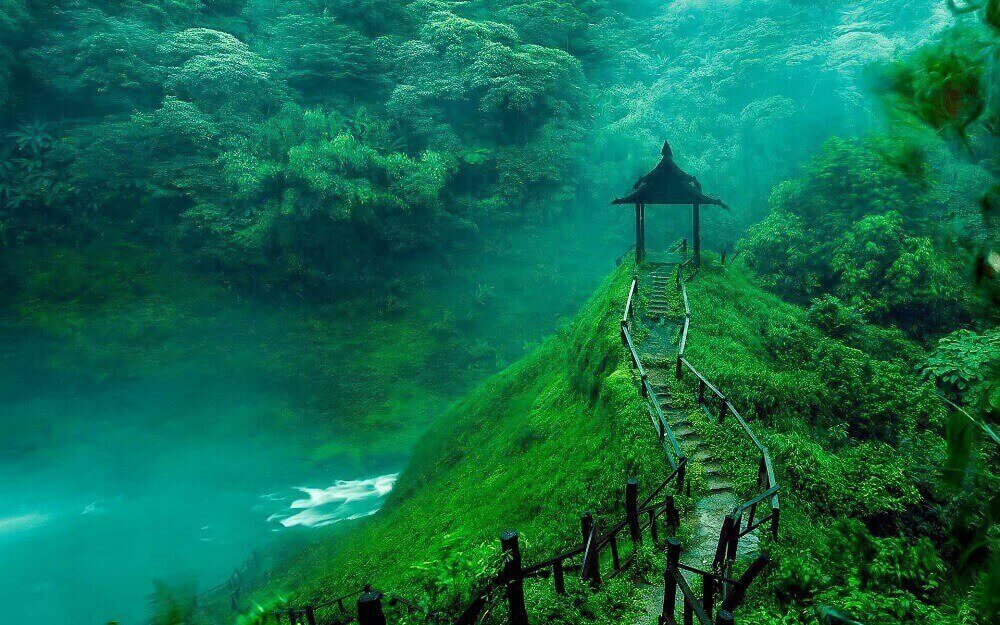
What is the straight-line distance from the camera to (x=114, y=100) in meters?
24.2

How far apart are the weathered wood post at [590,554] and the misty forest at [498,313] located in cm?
6

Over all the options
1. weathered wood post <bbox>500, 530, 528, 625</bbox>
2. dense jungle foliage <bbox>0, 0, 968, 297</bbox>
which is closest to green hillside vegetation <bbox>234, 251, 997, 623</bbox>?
weathered wood post <bbox>500, 530, 528, 625</bbox>

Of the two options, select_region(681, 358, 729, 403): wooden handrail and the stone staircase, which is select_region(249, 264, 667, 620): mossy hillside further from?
select_region(681, 358, 729, 403): wooden handrail

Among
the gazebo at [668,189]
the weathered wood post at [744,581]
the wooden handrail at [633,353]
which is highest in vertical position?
the gazebo at [668,189]

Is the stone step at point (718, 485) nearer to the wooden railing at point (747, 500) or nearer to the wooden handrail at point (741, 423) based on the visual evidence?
the wooden railing at point (747, 500)

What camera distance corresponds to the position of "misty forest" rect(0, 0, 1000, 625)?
14.6 ft

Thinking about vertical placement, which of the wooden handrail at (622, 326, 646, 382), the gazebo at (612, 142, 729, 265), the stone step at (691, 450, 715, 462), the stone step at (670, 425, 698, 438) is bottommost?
the stone step at (691, 450, 715, 462)

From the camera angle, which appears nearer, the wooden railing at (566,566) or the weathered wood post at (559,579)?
the wooden railing at (566,566)

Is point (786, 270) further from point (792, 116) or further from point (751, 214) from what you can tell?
point (792, 116)

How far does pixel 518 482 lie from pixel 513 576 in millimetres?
5312

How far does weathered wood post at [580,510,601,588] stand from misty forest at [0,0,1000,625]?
55mm

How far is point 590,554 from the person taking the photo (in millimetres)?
5039

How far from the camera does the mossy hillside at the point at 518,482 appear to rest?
19.4ft

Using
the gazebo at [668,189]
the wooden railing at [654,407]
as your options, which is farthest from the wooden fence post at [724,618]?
the gazebo at [668,189]
